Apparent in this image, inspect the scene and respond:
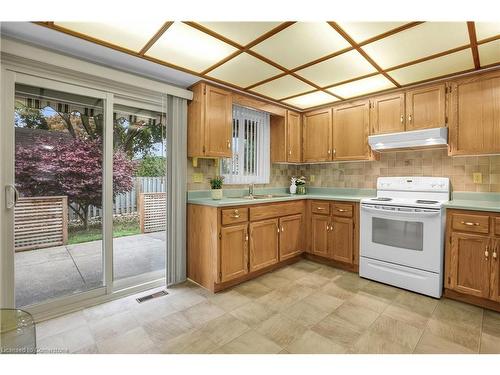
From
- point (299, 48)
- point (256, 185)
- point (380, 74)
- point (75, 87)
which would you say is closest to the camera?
point (299, 48)

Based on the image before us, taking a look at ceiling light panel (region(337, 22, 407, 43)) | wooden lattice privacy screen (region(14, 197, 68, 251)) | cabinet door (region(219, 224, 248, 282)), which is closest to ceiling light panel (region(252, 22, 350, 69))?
ceiling light panel (region(337, 22, 407, 43))

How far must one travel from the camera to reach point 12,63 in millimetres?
1855

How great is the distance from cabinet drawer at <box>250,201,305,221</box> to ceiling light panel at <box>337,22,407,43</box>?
1849 millimetres

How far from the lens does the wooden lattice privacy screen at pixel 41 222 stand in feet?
7.64

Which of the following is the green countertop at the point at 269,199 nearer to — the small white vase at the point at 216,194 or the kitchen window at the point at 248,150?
the small white vase at the point at 216,194

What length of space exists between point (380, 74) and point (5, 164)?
3456 millimetres

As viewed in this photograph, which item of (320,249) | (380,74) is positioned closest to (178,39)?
(380,74)

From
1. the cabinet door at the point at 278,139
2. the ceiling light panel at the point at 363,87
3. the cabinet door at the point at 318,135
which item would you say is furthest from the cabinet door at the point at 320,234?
the ceiling light panel at the point at 363,87

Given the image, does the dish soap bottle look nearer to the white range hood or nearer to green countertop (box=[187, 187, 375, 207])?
green countertop (box=[187, 187, 375, 207])

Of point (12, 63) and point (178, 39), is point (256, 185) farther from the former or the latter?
point (12, 63)

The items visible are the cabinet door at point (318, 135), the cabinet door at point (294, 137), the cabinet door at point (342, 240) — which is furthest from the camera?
the cabinet door at point (294, 137)

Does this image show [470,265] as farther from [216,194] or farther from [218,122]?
[218,122]

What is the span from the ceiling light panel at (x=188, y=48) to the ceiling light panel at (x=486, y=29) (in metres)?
1.79

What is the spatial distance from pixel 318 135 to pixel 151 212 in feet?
9.92
